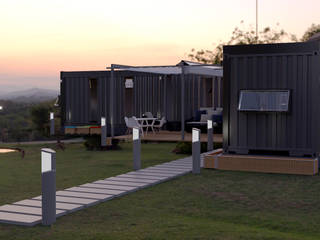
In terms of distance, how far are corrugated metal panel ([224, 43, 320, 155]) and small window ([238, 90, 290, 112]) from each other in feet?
0.30

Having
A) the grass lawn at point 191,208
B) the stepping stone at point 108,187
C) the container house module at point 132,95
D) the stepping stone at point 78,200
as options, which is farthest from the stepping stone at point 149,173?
the container house module at point 132,95

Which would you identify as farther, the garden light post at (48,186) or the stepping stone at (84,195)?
the stepping stone at (84,195)

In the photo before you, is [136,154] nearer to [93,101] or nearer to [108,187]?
[108,187]

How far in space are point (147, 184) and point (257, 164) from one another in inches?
91.9

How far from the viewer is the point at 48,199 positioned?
489cm

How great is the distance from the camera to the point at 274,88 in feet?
28.3

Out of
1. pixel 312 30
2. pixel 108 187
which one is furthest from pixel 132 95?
pixel 312 30

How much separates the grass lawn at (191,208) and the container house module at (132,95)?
8064 mm

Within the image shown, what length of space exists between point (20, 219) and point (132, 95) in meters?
12.5

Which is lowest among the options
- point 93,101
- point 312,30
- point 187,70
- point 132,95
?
point 93,101

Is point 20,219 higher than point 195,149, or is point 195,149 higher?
point 195,149

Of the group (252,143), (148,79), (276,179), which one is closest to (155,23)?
(148,79)

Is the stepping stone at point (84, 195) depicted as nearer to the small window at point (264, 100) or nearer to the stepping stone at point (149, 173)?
the stepping stone at point (149, 173)

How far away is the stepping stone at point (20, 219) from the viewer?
485cm
